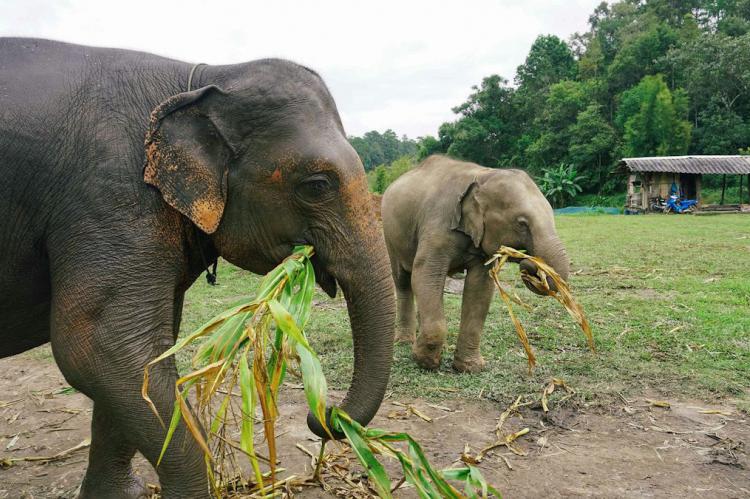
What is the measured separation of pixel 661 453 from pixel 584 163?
37.5 metres

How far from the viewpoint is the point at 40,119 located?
6.76ft

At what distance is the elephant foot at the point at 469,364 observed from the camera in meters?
4.64

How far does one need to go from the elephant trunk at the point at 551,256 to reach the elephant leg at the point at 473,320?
53 cm

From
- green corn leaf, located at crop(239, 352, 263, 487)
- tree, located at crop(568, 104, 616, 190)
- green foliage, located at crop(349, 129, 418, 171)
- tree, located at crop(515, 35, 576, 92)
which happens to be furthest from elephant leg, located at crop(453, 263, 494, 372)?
green foliage, located at crop(349, 129, 418, 171)

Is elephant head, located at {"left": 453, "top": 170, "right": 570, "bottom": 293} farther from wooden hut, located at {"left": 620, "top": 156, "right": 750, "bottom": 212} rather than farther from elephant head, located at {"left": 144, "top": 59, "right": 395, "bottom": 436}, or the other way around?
wooden hut, located at {"left": 620, "top": 156, "right": 750, "bottom": 212}

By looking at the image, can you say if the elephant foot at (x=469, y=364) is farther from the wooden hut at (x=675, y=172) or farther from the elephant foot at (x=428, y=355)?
the wooden hut at (x=675, y=172)

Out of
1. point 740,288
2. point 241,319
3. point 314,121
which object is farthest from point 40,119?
point 740,288

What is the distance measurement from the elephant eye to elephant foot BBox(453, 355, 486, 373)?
9.33ft

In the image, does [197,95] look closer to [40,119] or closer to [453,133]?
[40,119]

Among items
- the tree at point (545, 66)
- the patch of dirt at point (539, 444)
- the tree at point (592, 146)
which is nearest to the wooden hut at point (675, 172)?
the tree at point (592, 146)

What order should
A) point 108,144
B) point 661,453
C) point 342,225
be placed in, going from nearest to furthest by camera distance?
point 108,144
point 342,225
point 661,453

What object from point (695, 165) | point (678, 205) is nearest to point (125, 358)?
point (678, 205)

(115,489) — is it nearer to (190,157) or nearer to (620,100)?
(190,157)

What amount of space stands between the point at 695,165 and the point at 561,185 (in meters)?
9.24
